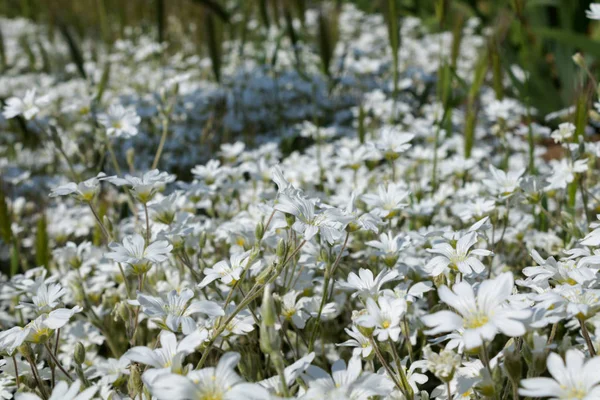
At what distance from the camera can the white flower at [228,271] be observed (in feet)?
4.23

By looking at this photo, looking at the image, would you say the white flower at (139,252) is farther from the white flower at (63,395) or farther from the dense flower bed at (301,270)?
the white flower at (63,395)

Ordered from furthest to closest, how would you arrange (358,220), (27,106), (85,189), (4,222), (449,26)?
(449,26), (27,106), (4,222), (85,189), (358,220)

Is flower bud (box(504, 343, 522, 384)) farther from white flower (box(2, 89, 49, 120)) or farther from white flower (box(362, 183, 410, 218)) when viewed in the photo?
white flower (box(2, 89, 49, 120))

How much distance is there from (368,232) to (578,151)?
68 cm

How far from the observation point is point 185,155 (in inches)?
141

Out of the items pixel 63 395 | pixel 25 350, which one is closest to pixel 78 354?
pixel 25 350

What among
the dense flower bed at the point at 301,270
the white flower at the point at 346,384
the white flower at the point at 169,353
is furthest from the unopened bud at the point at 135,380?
the white flower at the point at 346,384

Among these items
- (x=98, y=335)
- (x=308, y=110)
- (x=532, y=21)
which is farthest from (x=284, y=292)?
(x=532, y=21)

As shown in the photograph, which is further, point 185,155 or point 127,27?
point 127,27

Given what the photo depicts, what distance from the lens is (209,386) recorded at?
0.93 m

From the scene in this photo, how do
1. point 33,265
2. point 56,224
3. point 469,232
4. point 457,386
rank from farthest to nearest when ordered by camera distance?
point 33,265 < point 56,224 < point 469,232 < point 457,386

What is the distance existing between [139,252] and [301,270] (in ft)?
1.45

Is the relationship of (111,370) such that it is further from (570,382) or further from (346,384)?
(570,382)

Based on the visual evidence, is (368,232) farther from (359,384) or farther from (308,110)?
(308,110)
